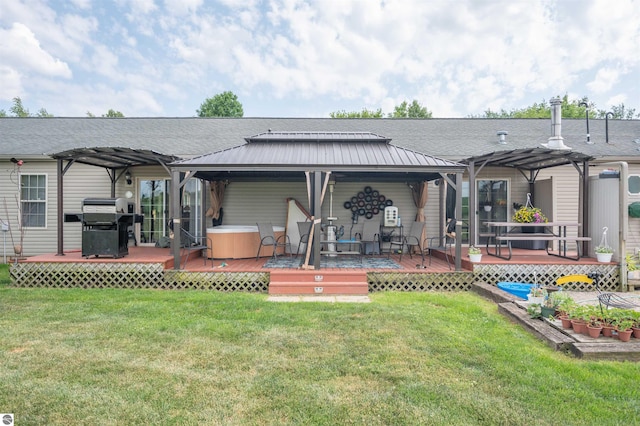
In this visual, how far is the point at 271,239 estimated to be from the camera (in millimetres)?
8914

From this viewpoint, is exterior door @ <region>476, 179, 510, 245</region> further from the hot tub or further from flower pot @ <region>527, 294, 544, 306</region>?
the hot tub

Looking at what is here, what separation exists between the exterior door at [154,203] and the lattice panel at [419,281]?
574 centimetres

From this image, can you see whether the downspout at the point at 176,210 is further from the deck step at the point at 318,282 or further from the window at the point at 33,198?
the window at the point at 33,198

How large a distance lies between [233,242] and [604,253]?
723cm

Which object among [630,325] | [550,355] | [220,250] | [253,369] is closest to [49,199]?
[220,250]

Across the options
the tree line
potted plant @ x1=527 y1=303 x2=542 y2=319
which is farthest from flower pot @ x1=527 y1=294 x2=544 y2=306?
the tree line

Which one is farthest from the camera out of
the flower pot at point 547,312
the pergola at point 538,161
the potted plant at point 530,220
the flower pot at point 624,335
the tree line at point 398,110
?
the tree line at point 398,110

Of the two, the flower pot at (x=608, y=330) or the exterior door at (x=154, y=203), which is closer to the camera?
the flower pot at (x=608, y=330)

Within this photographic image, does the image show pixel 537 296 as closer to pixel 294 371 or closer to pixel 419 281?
pixel 419 281

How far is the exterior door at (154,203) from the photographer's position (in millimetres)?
9641

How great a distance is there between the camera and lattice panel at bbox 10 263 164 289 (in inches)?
270

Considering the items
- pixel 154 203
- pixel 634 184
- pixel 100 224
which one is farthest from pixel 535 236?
pixel 154 203

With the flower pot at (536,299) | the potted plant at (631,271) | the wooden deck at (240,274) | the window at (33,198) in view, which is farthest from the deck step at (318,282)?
the window at (33,198)

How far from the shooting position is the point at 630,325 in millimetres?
3854
